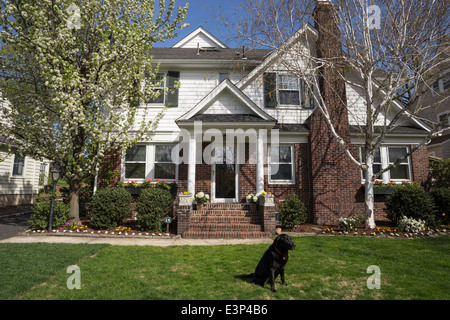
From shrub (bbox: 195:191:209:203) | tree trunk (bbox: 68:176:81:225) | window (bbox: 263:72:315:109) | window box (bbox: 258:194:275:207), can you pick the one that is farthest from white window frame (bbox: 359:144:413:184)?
tree trunk (bbox: 68:176:81:225)

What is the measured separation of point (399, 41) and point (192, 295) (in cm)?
913

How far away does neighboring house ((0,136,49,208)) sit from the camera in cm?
1400

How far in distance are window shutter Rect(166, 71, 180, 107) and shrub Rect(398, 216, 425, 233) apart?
9.60 m

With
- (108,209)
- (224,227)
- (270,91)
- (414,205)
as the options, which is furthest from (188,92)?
(414,205)

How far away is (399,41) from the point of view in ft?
24.6

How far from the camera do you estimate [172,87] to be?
36.5 feet

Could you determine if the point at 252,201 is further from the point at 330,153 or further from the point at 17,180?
the point at 17,180

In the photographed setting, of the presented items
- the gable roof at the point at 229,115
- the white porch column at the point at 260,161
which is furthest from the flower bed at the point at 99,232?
the gable roof at the point at 229,115

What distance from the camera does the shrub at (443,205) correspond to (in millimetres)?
8232

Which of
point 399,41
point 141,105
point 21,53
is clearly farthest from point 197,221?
point 399,41

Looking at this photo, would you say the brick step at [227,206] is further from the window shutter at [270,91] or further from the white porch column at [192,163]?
the window shutter at [270,91]

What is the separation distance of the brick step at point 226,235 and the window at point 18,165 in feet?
46.9

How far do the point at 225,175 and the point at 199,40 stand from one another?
926cm
